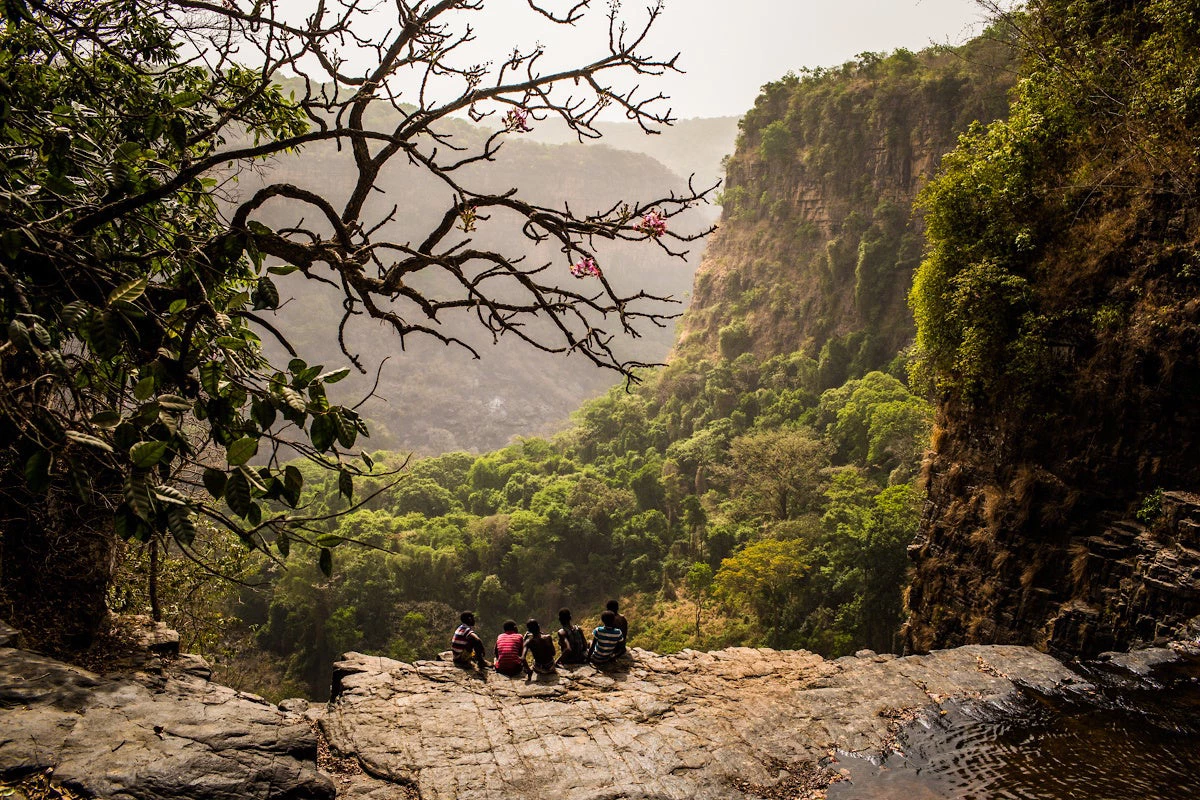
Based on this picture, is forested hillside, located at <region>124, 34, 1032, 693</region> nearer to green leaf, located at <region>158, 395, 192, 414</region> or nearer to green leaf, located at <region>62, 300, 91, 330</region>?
green leaf, located at <region>62, 300, 91, 330</region>

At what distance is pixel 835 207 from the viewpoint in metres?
34.8

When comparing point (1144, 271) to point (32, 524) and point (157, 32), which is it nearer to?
point (157, 32)

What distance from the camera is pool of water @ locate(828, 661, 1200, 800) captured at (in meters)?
4.69

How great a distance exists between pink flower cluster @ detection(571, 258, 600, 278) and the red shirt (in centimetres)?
454

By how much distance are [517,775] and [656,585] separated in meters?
22.3

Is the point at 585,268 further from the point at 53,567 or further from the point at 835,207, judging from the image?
the point at 835,207

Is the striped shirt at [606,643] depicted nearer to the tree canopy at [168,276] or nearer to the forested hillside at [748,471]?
the tree canopy at [168,276]

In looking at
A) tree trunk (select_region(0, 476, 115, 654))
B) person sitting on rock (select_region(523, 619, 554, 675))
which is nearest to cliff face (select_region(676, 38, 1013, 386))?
person sitting on rock (select_region(523, 619, 554, 675))

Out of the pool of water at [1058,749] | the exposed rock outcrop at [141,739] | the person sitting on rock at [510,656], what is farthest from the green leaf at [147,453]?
the person sitting on rock at [510,656]

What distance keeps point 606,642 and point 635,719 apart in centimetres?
136

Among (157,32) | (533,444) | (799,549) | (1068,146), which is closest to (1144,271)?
(1068,146)

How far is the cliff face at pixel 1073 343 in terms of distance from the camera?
279 inches

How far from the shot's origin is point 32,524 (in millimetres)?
4320

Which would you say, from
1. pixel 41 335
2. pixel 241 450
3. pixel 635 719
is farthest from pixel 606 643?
pixel 41 335
